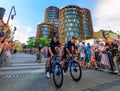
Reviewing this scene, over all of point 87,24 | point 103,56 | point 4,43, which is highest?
point 87,24

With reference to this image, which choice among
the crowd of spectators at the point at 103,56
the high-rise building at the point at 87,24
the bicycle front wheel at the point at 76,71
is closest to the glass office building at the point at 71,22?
the high-rise building at the point at 87,24

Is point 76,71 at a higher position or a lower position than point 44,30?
lower

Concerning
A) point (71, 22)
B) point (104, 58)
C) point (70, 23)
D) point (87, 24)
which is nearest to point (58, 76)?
point (104, 58)

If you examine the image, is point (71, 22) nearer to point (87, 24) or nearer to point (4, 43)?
point (87, 24)

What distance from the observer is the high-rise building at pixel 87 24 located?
12996 centimetres

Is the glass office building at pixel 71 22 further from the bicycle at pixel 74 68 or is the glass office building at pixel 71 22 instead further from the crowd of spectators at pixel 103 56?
the bicycle at pixel 74 68

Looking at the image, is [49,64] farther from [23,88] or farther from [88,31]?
[88,31]

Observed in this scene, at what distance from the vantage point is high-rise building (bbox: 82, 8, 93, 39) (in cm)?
12996

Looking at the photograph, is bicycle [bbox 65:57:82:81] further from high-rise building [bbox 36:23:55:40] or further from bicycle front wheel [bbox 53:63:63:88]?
high-rise building [bbox 36:23:55:40]

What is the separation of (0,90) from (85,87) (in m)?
2.93

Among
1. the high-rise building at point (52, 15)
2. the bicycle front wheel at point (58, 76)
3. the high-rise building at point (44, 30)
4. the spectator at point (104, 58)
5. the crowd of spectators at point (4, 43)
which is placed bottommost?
the bicycle front wheel at point (58, 76)

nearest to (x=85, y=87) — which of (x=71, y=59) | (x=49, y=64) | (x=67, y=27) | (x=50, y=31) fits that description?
(x=71, y=59)

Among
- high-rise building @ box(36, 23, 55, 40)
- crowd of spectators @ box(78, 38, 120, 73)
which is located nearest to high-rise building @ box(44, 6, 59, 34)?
high-rise building @ box(36, 23, 55, 40)

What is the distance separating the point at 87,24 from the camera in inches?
5359
